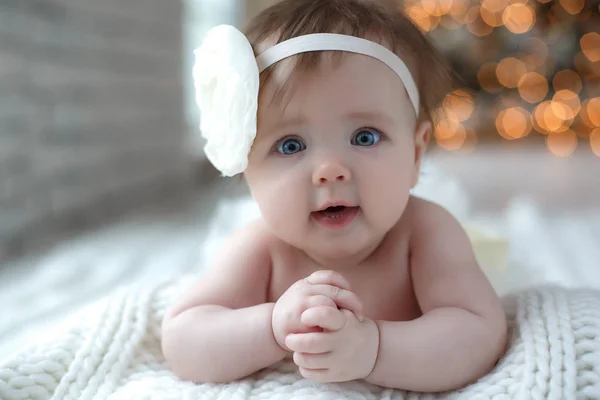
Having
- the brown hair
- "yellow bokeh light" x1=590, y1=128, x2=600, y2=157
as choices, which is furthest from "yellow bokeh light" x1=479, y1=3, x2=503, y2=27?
the brown hair

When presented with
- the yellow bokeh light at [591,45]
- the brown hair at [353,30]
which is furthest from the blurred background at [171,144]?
the brown hair at [353,30]

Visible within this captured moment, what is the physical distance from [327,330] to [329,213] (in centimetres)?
15

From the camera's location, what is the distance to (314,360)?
638 mm

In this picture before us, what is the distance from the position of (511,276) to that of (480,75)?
2.83m

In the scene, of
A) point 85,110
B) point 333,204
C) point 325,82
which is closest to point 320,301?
point 333,204

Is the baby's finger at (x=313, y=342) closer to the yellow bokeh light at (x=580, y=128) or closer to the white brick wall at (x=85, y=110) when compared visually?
the white brick wall at (x=85, y=110)

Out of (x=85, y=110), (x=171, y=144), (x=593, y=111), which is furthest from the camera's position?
(x=593, y=111)

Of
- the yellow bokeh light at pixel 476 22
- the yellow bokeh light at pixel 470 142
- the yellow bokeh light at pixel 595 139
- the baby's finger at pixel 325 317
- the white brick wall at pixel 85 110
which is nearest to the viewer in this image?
the baby's finger at pixel 325 317

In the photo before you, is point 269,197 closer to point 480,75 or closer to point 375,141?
point 375,141

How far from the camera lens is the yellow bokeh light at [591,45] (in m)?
3.69

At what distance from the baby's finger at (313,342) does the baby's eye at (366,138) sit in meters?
0.23

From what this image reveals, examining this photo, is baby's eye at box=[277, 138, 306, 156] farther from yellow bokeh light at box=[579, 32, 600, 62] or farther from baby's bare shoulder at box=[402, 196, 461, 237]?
yellow bokeh light at box=[579, 32, 600, 62]

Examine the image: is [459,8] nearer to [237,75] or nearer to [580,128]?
[580,128]

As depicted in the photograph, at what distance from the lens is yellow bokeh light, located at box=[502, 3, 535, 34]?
3706 millimetres
